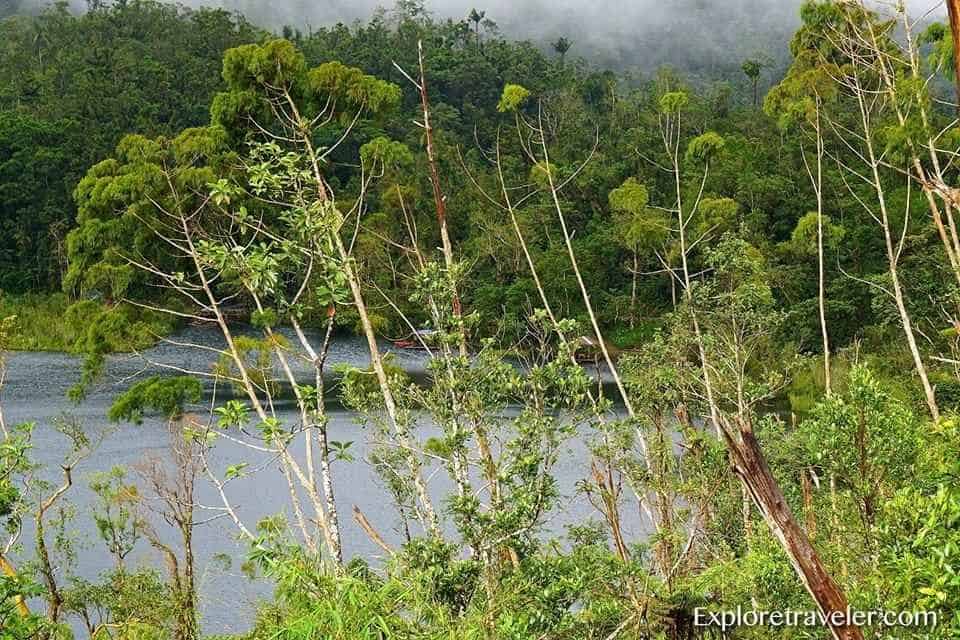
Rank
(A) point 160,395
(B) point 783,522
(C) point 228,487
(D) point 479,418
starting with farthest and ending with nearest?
(C) point 228,487, (A) point 160,395, (D) point 479,418, (B) point 783,522

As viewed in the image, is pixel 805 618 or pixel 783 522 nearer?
pixel 783 522

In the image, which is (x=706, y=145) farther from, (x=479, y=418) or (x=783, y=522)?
(x=783, y=522)

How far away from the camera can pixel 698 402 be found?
1035 cm

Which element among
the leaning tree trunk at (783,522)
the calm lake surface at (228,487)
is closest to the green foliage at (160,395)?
the calm lake surface at (228,487)

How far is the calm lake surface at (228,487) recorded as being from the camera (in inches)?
493

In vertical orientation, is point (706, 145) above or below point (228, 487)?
above

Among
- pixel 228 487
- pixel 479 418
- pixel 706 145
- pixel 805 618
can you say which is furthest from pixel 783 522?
pixel 228 487

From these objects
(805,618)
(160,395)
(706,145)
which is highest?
(706,145)

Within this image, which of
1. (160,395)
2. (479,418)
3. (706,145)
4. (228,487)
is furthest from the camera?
(228,487)

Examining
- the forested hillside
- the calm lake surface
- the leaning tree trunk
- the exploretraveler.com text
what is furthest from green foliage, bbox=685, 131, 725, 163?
the leaning tree trunk

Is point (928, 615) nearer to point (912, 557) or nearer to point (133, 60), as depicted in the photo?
point (912, 557)

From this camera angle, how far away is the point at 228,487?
15.9 m

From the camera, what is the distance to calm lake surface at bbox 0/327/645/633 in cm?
1253

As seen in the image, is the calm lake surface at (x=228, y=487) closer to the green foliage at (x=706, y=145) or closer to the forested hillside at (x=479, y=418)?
the forested hillside at (x=479, y=418)
